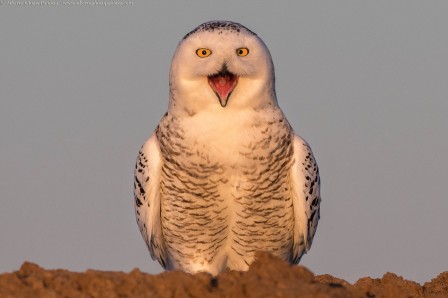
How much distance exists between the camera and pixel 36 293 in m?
7.48

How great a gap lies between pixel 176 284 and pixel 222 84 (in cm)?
326

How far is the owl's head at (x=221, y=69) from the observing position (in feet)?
33.1

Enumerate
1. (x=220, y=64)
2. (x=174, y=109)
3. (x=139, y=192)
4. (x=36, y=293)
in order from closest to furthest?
1. (x=36, y=293)
2. (x=220, y=64)
3. (x=174, y=109)
4. (x=139, y=192)

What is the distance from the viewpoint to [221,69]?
10.1m

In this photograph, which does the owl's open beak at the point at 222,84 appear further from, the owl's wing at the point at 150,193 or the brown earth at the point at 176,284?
the brown earth at the point at 176,284

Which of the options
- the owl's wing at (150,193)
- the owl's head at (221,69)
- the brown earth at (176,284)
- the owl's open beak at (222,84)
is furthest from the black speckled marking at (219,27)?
the brown earth at (176,284)

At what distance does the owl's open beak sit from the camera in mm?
10211

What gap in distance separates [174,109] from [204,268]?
73.7 inches

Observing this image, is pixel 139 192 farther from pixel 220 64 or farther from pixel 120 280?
pixel 120 280

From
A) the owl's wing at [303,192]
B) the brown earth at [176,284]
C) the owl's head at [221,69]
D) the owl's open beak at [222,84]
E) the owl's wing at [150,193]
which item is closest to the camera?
the brown earth at [176,284]

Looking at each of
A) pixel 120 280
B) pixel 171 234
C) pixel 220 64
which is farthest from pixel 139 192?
pixel 120 280

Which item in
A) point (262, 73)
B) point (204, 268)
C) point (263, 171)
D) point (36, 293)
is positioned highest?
point (262, 73)

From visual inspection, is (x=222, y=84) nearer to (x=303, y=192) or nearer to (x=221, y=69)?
(x=221, y=69)

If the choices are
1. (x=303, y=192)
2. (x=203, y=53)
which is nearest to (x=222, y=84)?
(x=203, y=53)
